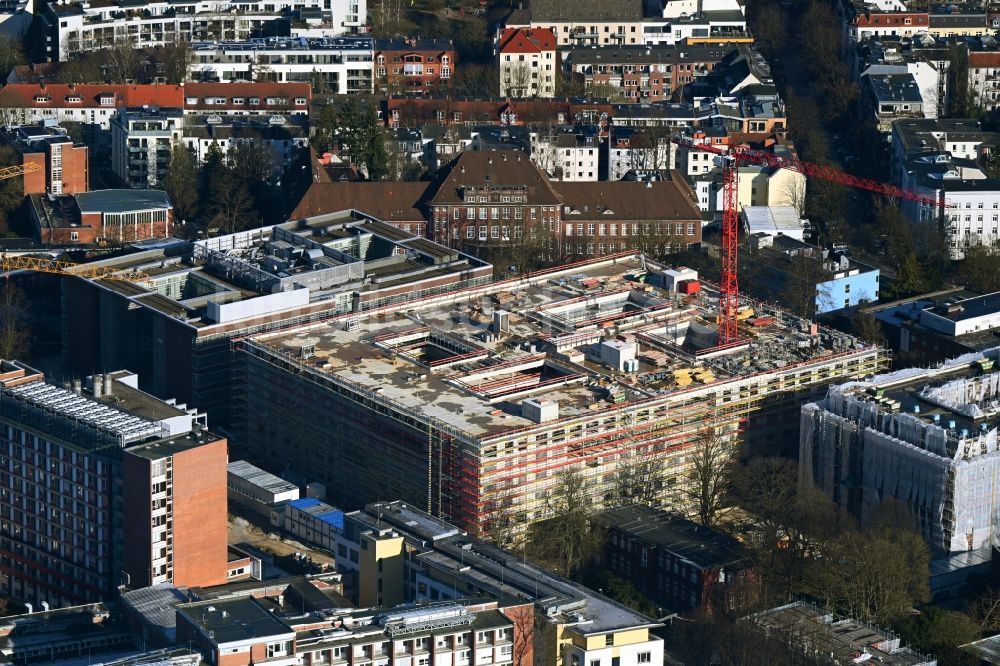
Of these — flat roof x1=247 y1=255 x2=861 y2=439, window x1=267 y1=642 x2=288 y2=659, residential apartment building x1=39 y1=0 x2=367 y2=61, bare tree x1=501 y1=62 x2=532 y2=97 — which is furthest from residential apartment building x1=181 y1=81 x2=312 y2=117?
window x1=267 y1=642 x2=288 y2=659

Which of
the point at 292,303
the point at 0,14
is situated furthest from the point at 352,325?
the point at 0,14

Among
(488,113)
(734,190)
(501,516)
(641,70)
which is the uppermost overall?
(641,70)

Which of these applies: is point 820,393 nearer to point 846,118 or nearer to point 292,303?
point 292,303

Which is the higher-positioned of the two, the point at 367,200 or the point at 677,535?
the point at 367,200

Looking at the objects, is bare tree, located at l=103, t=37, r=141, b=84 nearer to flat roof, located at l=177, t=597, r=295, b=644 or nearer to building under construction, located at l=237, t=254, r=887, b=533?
building under construction, located at l=237, t=254, r=887, b=533

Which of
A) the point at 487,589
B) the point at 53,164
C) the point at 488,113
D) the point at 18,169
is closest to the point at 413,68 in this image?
the point at 488,113

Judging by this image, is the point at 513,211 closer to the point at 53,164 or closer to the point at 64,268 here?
the point at 64,268

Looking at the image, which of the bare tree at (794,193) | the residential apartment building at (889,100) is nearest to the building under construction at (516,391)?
the bare tree at (794,193)
